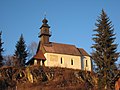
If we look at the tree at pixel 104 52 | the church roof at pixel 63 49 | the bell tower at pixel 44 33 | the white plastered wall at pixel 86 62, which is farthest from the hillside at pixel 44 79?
the bell tower at pixel 44 33

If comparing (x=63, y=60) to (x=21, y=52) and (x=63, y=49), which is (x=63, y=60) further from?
(x=21, y=52)

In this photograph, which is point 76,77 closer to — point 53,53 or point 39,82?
point 39,82

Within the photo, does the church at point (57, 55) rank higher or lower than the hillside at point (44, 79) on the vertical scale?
higher

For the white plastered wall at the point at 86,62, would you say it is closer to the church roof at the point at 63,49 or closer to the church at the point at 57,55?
the church at the point at 57,55

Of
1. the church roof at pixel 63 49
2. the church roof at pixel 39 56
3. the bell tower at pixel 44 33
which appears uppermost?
the bell tower at pixel 44 33

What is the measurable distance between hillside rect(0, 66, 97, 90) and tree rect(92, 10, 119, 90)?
4117mm

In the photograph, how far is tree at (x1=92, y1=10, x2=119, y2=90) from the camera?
37.2 meters

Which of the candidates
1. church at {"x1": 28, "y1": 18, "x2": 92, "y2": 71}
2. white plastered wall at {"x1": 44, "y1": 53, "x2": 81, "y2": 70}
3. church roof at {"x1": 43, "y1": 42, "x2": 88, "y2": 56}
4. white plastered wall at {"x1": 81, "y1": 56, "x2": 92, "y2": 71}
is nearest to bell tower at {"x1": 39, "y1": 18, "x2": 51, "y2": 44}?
church at {"x1": 28, "y1": 18, "x2": 92, "y2": 71}

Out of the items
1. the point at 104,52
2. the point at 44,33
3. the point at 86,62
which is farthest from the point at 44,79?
the point at 44,33

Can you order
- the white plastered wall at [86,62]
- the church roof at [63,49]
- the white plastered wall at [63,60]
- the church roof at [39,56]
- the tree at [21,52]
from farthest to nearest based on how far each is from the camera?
1. the white plastered wall at [86,62]
2. the church roof at [63,49]
3. the white plastered wall at [63,60]
4. the church roof at [39,56]
5. the tree at [21,52]

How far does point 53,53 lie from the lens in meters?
55.1

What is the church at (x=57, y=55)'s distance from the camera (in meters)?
54.1

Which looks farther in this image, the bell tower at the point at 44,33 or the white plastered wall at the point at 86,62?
the bell tower at the point at 44,33

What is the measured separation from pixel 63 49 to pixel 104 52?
18988 mm
